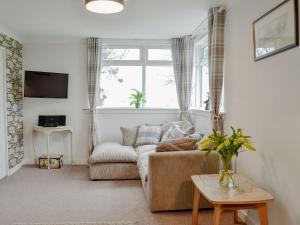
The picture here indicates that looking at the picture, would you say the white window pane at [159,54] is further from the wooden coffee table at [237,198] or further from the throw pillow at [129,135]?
the wooden coffee table at [237,198]

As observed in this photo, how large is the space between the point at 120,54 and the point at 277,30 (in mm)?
3770

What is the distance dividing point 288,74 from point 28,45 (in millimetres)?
4786

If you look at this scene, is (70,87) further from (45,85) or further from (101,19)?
(101,19)

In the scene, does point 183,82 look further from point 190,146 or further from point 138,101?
point 190,146

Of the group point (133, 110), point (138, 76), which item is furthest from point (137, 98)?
point (138, 76)

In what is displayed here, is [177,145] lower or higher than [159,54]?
lower

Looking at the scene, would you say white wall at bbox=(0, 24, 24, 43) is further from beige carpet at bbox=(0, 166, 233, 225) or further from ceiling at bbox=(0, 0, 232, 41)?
beige carpet at bbox=(0, 166, 233, 225)

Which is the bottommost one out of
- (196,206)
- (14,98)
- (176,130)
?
(196,206)

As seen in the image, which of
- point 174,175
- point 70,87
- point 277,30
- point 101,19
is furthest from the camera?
point 70,87

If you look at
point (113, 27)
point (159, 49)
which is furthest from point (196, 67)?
point (113, 27)

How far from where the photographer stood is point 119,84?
569cm

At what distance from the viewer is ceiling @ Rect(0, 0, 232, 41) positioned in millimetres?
3439

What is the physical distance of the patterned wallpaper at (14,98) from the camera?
4.74m

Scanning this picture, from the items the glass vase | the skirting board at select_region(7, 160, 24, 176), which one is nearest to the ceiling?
the glass vase
